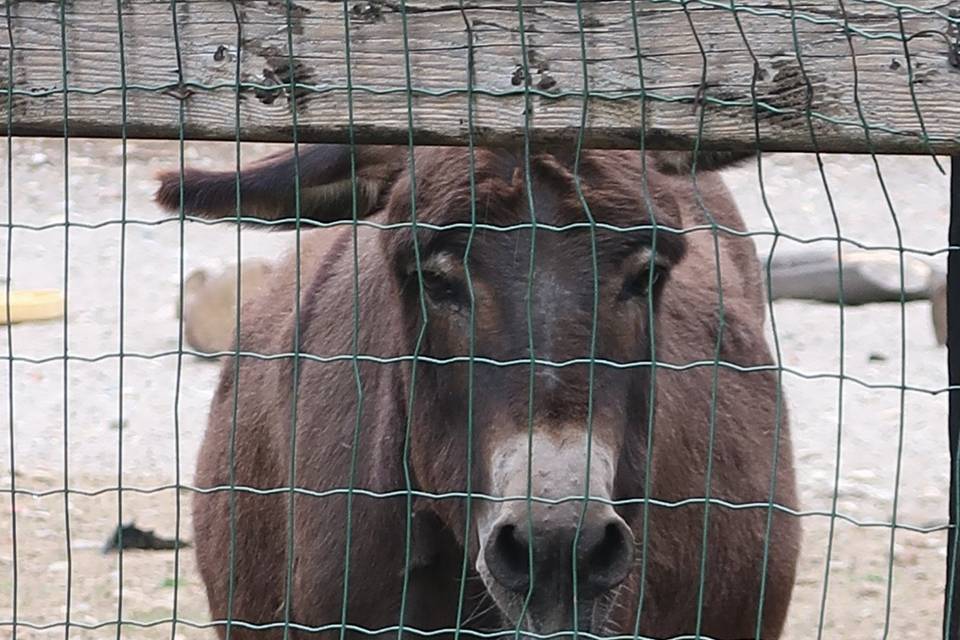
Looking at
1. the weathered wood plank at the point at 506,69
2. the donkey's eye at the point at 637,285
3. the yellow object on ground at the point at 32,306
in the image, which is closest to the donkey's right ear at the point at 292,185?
the weathered wood plank at the point at 506,69

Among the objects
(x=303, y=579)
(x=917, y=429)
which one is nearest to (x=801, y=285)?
(x=917, y=429)

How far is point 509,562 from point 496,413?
1.04ft

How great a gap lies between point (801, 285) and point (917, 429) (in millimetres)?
2044

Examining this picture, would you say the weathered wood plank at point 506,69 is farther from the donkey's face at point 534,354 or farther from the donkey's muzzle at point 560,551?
the donkey's muzzle at point 560,551

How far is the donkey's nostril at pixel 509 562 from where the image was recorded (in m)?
3.16

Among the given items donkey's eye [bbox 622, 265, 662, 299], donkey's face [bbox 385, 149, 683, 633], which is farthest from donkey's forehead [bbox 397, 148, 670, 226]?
donkey's eye [bbox 622, 265, 662, 299]

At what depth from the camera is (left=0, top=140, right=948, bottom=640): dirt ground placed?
612cm

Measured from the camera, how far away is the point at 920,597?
6.27 metres

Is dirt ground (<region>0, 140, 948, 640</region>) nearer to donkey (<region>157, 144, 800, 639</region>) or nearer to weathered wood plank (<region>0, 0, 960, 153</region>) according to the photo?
donkey (<region>157, 144, 800, 639</region>)

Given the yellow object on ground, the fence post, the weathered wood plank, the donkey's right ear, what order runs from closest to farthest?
the weathered wood plank, the fence post, the donkey's right ear, the yellow object on ground

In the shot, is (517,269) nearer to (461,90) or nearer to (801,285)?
(461,90)

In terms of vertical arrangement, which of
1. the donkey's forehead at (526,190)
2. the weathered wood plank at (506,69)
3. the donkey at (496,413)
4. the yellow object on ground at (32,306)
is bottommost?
the yellow object on ground at (32,306)

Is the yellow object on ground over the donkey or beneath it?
beneath

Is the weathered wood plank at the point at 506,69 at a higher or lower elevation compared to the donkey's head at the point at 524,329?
higher
